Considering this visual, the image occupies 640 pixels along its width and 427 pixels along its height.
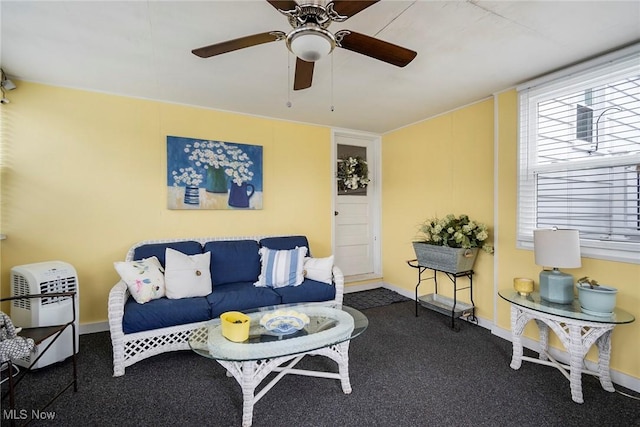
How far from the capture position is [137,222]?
308 cm

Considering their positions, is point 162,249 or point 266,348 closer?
point 266,348

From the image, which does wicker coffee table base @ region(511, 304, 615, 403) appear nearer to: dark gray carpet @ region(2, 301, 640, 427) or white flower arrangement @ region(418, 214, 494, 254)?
dark gray carpet @ region(2, 301, 640, 427)

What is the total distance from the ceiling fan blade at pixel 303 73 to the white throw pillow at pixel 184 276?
1.81m

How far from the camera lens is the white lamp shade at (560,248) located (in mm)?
2078

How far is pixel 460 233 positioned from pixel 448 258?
0.29 metres

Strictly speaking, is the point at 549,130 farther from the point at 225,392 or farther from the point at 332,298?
the point at 225,392

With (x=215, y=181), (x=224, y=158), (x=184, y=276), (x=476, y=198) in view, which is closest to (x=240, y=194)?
(x=215, y=181)

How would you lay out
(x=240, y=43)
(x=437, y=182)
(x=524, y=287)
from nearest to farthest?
(x=240, y=43)
(x=524, y=287)
(x=437, y=182)

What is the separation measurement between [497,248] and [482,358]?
42.3 inches

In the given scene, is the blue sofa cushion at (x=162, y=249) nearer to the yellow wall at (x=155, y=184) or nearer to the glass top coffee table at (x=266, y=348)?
the yellow wall at (x=155, y=184)

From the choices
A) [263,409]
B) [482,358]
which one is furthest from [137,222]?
[482,358]

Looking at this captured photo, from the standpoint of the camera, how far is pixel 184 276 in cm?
258

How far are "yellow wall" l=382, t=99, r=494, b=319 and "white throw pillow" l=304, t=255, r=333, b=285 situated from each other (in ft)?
5.03

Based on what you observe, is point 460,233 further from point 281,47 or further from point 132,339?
point 132,339
